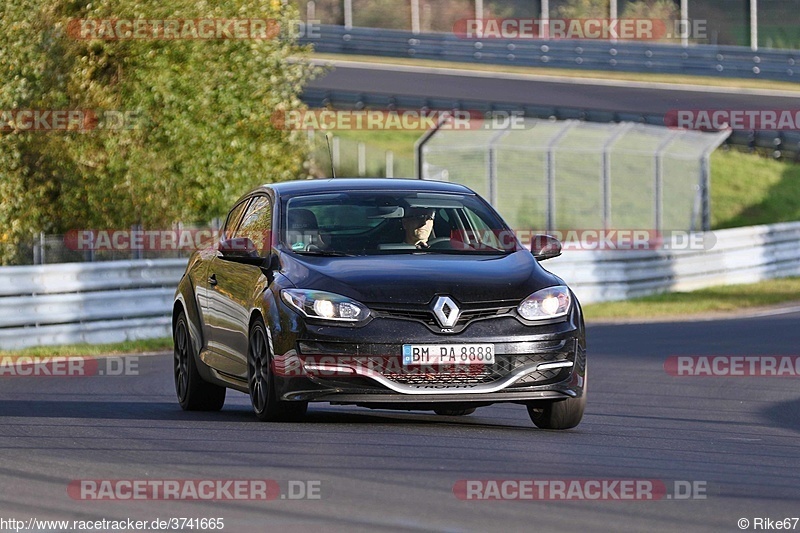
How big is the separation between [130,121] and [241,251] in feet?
42.4

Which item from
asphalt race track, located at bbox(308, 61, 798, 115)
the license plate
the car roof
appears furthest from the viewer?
asphalt race track, located at bbox(308, 61, 798, 115)

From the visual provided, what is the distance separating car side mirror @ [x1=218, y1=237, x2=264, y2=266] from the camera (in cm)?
1060

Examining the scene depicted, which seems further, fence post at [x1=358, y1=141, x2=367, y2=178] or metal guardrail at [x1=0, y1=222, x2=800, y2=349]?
fence post at [x1=358, y1=141, x2=367, y2=178]

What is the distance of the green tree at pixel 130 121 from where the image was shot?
Answer: 22875 millimetres

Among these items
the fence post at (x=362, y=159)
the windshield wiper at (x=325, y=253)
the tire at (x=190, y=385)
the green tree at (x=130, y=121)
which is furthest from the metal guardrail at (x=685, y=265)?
the windshield wiper at (x=325, y=253)

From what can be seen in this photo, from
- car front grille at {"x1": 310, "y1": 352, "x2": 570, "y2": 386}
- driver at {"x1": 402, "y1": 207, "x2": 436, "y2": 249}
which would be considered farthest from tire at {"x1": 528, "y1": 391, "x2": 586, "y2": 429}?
driver at {"x1": 402, "y1": 207, "x2": 436, "y2": 249}

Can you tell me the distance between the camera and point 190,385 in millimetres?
12047

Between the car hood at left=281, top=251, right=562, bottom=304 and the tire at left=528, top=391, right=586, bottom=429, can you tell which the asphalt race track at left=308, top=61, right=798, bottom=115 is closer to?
the tire at left=528, top=391, right=586, bottom=429

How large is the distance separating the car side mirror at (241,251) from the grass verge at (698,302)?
1347 centimetres

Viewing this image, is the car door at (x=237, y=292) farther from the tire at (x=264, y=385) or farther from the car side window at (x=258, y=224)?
the tire at (x=264, y=385)

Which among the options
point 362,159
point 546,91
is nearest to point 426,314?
point 362,159

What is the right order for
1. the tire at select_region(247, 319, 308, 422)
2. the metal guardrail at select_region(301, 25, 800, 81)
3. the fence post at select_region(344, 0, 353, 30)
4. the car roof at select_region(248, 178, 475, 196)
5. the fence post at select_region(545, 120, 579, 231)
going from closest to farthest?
the tire at select_region(247, 319, 308, 422) → the car roof at select_region(248, 178, 475, 196) → the fence post at select_region(545, 120, 579, 231) → the metal guardrail at select_region(301, 25, 800, 81) → the fence post at select_region(344, 0, 353, 30)

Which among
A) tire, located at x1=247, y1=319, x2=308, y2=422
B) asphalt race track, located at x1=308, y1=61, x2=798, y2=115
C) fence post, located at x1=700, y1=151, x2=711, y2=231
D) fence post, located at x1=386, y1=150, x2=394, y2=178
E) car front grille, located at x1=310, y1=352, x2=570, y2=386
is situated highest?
car front grille, located at x1=310, y1=352, x2=570, y2=386

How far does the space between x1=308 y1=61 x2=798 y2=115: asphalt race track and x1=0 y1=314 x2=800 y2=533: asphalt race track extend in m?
27.2
